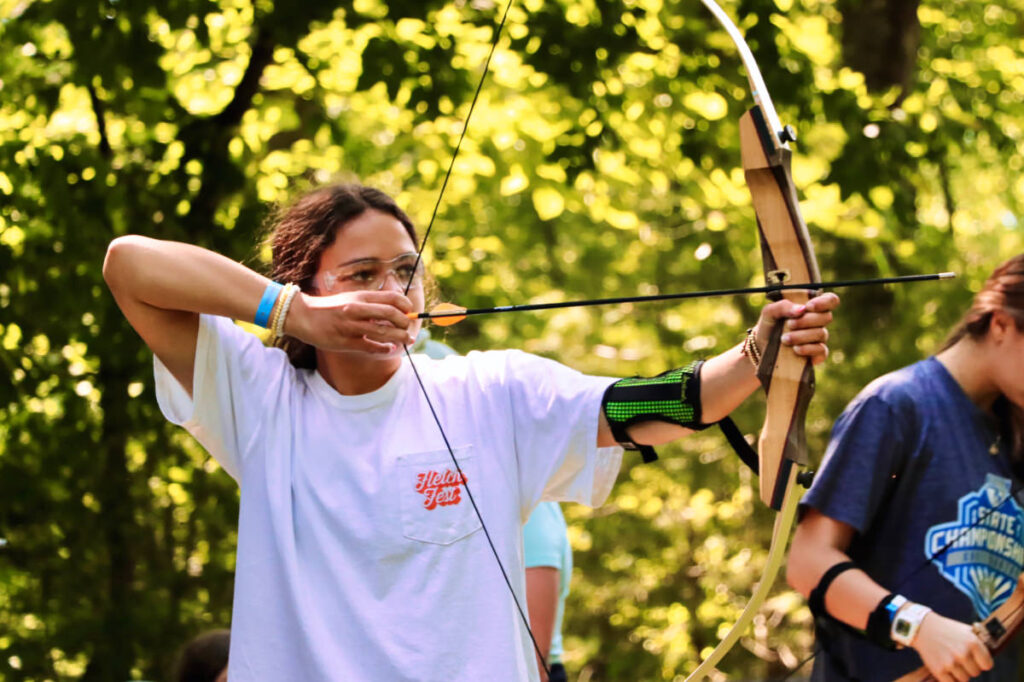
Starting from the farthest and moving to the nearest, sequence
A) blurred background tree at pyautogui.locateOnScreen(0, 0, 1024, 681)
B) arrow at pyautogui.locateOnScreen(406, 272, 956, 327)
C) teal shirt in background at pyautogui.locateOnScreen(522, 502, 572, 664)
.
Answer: blurred background tree at pyautogui.locateOnScreen(0, 0, 1024, 681)
teal shirt in background at pyautogui.locateOnScreen(522, 502, 572, 664)
arrow at pyautogui.locateOnScreen(406, 272, 956, 327)

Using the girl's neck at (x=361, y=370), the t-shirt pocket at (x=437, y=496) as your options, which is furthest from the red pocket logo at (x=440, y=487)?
the girl's neck at (x=361, y=370)

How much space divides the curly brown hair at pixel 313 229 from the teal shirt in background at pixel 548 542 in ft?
1.68

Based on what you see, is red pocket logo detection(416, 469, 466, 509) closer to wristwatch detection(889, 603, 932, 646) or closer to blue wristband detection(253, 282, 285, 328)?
blue wristband detection(253, 282, 285, 328)

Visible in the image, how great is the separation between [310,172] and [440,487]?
2.28 m

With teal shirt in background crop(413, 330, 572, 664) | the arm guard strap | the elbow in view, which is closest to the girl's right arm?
the elbow

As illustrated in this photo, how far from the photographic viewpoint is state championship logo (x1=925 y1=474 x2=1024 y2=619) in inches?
77.8

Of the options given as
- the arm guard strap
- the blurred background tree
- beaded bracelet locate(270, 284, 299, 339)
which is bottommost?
the blurred background tree

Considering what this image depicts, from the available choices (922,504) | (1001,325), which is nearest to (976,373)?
(1001,325)

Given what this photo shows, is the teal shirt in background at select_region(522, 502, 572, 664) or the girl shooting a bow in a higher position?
the girl shooting a bow

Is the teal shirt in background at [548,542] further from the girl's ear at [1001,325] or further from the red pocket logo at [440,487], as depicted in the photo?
the girl's ear at [1001,325]

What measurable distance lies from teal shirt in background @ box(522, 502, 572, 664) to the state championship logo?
0.75m

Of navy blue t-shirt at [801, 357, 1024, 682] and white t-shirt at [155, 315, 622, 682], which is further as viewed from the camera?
navy blue t-shirt at [801, 357, 1024, 682]

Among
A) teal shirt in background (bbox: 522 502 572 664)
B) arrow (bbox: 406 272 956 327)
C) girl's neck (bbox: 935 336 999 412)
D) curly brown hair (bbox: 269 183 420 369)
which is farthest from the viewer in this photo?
teal shirt in background (bbox: 522 502 572 664)

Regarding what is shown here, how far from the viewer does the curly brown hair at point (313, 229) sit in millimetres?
1699
